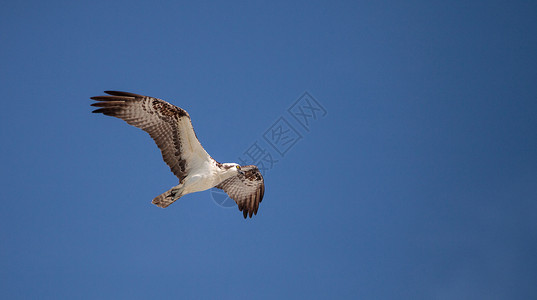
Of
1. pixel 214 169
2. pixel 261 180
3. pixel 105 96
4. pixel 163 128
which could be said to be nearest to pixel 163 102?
pixel 163 128

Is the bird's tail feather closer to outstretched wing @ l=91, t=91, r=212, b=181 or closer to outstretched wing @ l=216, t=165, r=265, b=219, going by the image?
outstretched wing @ l=91, t=91, r=212, b=181

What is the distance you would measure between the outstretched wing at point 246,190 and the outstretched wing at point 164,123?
184 cm

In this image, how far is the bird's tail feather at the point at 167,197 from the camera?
11430 mm

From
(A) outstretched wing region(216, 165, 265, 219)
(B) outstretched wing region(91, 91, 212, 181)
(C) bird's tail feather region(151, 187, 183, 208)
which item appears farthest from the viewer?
(A) outstretched wing region(216, 165, 265, 219)

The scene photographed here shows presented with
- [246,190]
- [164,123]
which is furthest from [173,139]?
[246,190]

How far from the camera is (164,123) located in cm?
1141

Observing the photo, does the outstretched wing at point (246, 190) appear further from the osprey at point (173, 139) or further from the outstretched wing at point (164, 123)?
the outstretched wing at point (164, 123)

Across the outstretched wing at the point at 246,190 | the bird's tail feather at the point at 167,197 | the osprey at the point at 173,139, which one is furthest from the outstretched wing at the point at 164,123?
the outstretched wing at the point at 246,190

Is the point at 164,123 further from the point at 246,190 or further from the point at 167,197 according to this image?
the point at 246,190

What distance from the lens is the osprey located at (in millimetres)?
11156

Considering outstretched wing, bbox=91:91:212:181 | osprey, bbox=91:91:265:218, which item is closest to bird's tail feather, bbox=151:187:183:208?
osprey, bbox=91:91:265:218

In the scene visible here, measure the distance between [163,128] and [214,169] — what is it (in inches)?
68.6

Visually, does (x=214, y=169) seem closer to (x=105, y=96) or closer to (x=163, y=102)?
(x=163, y=102)

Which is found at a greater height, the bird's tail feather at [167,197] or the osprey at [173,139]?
the osprey at [173,139]
